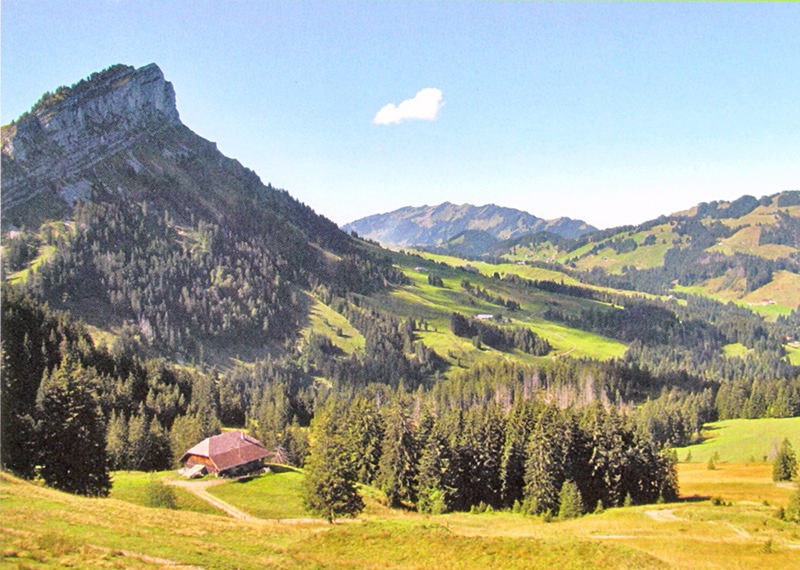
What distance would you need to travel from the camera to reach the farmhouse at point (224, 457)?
277 feet

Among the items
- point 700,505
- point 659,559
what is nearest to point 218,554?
point 659,559

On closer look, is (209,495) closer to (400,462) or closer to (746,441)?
(400,462)

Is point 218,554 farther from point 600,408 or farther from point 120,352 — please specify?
point 120,352

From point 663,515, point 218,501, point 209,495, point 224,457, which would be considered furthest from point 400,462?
point 663,515

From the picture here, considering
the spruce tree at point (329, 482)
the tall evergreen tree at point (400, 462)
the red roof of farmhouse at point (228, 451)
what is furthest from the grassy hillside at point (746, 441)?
the spruce tree at point (329, 482)

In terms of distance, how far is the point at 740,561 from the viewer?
43.0 meters

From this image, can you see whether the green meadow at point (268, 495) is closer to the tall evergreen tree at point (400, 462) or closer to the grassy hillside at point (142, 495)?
the grassy hillside at point (142, 495)

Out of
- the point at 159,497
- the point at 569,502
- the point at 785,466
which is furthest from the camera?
the point at 785,466

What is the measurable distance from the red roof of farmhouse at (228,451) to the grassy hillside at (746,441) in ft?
376

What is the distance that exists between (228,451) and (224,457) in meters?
1.97

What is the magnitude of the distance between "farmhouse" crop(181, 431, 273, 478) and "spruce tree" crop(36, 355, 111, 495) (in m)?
25.6

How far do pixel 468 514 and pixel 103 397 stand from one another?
265ft

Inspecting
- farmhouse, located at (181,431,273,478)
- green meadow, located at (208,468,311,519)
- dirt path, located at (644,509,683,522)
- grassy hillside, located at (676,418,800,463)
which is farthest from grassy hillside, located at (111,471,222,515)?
grassy hillside, located at (676,418,800,463)

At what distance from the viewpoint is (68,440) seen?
57344 millimetres
